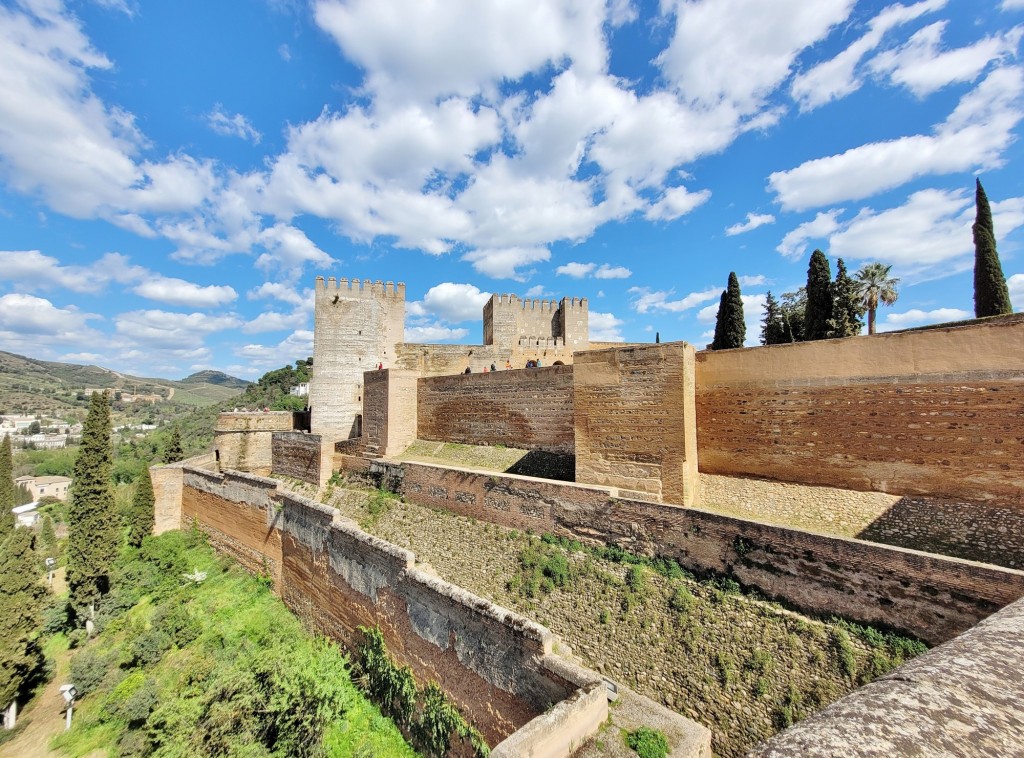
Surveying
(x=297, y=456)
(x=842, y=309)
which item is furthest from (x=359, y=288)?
(x=842, y=309)

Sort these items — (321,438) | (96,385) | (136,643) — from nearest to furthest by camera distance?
(136,643) < (321,438) < (96,385)

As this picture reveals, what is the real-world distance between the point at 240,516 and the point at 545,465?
9.41 meters

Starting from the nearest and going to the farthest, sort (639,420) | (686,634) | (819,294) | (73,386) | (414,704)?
(686,634) → (414,704) → (639,420) → (819,294) → (73,386)

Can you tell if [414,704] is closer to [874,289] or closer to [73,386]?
[874,289]

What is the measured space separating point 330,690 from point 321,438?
8.66 metres

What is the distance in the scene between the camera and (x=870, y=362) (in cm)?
692

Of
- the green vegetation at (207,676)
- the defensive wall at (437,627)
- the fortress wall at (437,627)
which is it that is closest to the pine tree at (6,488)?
the green vegetation at (207,676)

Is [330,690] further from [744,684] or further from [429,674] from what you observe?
[744,684]

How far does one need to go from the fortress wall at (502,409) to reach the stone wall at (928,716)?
9.02 m

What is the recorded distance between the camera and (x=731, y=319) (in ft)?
62.5

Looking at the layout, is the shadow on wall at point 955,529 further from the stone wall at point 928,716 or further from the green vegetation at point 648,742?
the stone wall at point 928,716

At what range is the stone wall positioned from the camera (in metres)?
1.30

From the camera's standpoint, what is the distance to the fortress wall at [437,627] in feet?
14.0

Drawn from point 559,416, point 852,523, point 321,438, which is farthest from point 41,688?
point 852,523
